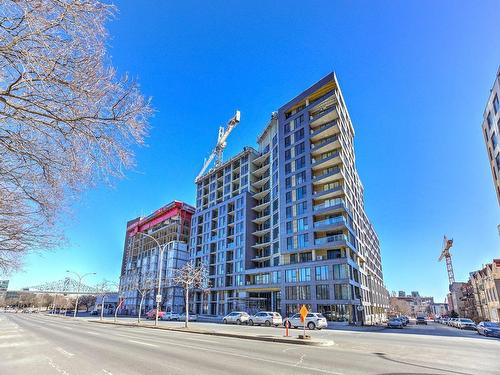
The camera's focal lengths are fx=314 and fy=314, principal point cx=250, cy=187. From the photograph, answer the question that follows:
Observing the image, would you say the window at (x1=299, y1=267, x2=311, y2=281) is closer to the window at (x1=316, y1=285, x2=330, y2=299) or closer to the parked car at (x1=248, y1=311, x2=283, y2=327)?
the window at (x1=316, y1=285, x2=330, y2=299)

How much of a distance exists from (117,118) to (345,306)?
164ft

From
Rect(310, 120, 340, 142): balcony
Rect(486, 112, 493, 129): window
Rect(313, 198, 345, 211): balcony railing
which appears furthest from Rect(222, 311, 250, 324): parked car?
Rect(486, 112, 493, 129): window

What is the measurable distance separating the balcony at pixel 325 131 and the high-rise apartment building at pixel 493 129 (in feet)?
73.1

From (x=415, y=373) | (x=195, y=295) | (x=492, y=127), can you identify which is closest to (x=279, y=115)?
(x=492, y=127)

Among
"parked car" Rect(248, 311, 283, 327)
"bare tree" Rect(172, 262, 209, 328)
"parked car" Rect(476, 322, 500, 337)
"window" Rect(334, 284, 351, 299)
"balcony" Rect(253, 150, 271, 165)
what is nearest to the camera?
"parked car" Rect(476, 322, 500, 337)

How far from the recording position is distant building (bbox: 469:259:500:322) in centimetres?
6104

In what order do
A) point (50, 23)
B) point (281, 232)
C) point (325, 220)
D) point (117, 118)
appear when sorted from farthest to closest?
point (281, 232)
point (325, 220)
point (117, 118)
point (50, 23)

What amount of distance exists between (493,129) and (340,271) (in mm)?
29313

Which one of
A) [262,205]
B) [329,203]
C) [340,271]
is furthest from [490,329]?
[262,205]

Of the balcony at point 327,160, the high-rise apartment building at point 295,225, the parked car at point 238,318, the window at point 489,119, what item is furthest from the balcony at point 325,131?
the parked car at point 238,318

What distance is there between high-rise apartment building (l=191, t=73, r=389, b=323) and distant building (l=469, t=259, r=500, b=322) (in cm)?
2352

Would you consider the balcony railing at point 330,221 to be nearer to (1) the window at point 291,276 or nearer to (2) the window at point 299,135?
(1) the window at point 291,276

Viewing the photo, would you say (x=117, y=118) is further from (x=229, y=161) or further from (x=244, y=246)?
(x=229, y=161)

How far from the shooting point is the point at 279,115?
68875mm
